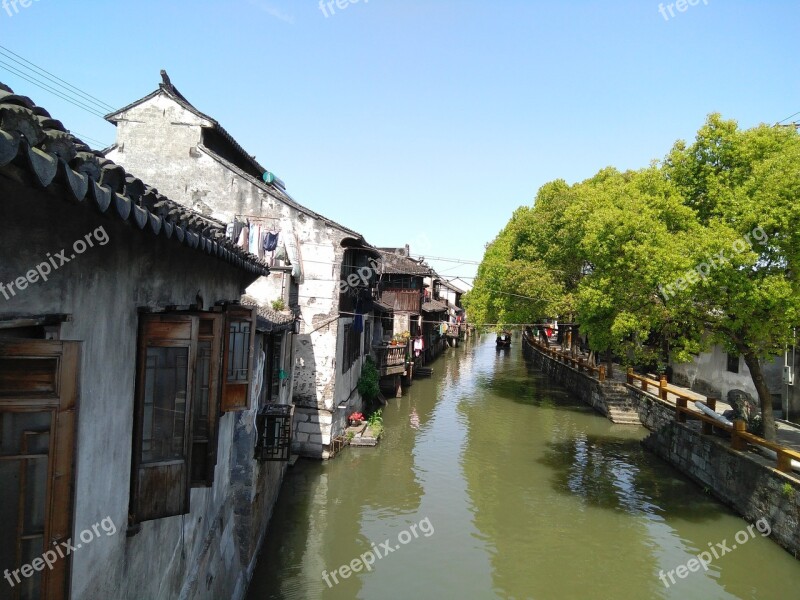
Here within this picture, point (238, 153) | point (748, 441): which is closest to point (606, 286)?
point (748, 441)

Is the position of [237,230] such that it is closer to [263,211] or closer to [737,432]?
[263,211]

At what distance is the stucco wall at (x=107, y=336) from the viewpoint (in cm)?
322

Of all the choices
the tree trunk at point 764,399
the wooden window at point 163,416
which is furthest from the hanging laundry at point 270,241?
the tree trunk at point 764,399

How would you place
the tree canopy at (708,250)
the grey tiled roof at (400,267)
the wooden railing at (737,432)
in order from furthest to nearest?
the grey tiled roof at (400,267) < the tree canopy at (708,250) < the wooden railing at (737,432)

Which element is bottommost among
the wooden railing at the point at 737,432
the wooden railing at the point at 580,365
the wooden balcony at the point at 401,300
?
the wooden railing at the point at 737,432

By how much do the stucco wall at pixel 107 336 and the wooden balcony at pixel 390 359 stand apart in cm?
2073

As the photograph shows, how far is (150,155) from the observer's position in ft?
51.1

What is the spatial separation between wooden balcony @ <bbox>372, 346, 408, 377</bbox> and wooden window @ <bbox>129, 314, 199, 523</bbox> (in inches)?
868

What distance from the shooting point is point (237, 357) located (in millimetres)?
7570

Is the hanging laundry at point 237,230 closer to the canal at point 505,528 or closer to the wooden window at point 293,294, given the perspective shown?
the wooden window at point 293,294

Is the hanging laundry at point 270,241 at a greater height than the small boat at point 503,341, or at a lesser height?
greater

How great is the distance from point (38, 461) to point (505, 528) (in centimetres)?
1299

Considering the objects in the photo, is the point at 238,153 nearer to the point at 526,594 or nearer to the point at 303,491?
the point at 303,491

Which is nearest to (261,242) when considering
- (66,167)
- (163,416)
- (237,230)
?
(237,230)
